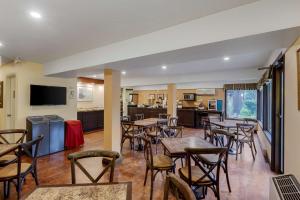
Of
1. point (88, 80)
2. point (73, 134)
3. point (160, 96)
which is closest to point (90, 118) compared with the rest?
point (88, 80)

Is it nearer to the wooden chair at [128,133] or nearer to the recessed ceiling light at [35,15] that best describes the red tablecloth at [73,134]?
the wooden chair at [128,133]

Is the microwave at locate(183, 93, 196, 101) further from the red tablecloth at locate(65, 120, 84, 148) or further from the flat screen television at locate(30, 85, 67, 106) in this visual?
the flat screen television at locate(30, 85, 67, 106)

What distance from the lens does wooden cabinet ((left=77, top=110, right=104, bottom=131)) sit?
7.28m

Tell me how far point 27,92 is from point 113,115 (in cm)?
263

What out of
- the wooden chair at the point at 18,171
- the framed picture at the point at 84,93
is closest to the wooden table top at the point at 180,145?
the wooden chair at the point at 18,171

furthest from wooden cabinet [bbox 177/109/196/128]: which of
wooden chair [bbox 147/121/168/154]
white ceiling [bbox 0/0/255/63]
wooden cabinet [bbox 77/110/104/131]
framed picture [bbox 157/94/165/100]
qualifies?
white ceiling [bbox 0/0/255/63]

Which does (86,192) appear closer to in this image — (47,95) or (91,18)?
(91,18)

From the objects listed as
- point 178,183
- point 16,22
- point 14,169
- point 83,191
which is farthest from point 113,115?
point 178,183

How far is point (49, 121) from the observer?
15.3 ft

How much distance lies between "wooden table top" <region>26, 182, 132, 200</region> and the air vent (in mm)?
1482

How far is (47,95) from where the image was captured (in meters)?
5.05

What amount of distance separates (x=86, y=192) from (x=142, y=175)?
215 cm

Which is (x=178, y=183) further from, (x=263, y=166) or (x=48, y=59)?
(x=48, y=59)

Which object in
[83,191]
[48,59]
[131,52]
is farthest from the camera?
[48,59]
